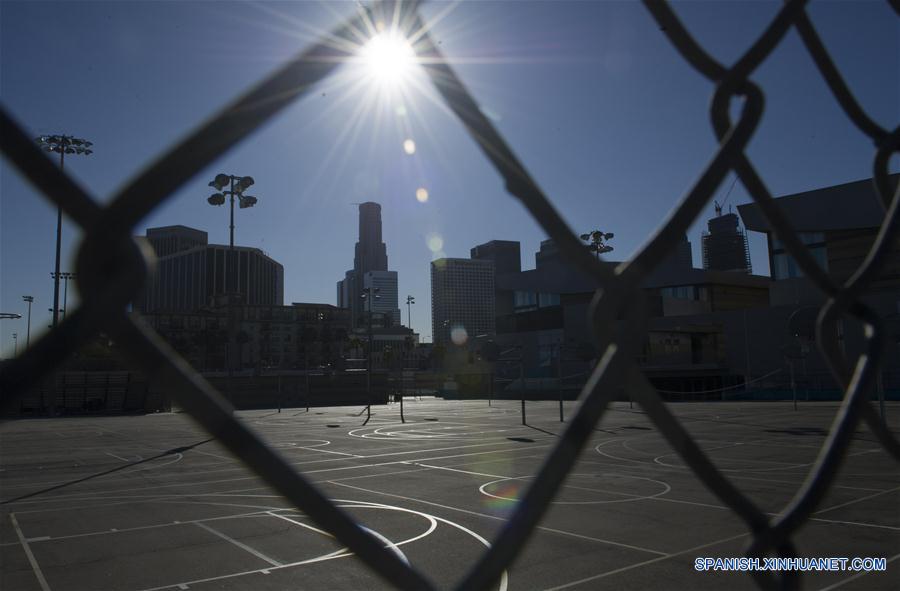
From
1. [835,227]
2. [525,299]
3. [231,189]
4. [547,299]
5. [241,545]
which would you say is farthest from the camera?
[525,299]

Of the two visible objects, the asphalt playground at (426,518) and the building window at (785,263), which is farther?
the building window at (785,263)

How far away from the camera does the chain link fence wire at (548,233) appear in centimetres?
89

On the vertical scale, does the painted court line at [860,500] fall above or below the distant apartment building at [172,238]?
below

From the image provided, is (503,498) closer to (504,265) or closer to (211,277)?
(211,277)

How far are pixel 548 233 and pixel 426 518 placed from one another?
8.41 m

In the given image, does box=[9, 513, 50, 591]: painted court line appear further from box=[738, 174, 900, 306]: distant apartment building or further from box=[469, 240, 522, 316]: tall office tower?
box=[469, 240, 522, 316]: tall office tower

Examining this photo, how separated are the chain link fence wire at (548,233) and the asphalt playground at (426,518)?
1645 millimetres

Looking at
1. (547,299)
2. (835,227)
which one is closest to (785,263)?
(835,227)

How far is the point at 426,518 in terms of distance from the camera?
907 cm

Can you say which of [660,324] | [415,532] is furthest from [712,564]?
[660,324]

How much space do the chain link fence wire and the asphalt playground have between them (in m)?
1.64

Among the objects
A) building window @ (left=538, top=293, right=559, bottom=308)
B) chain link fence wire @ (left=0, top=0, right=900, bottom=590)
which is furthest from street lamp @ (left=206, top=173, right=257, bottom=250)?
building window @ (left=538, top=293, right=559, bottom=308)

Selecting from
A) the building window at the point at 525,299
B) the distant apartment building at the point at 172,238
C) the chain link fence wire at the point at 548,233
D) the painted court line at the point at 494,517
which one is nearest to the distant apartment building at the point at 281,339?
the building window at the point at 525,299

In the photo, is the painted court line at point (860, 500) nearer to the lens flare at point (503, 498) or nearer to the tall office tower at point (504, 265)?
the lens flare at point (503, 498)
